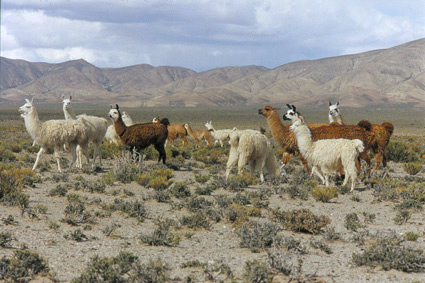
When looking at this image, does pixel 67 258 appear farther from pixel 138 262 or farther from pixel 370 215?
pixel 370 215

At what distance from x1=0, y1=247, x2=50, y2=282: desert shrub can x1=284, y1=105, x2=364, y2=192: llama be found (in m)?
6.84

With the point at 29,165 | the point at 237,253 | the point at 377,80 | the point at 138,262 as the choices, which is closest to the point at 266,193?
the point at 237,253

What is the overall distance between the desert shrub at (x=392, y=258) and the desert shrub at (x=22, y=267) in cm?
394

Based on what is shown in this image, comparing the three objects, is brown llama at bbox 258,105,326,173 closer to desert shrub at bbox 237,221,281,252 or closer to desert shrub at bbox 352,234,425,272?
desert shrub at bbox 237,221,281,252

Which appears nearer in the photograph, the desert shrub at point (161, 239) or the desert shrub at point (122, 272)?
the desert shrub at point (122, 272)

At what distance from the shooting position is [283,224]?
23.5 ft

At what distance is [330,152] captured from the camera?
386 inches

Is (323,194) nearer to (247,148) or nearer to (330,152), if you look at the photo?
(330,152)

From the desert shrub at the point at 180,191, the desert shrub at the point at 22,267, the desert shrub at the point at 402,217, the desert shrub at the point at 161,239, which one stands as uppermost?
the desert shrub at the point at 22,267

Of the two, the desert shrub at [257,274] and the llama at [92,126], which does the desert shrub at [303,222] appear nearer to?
the desert shrub at [257,274]

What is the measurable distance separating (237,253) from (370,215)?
10.5 ft

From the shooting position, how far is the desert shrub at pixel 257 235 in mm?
5996

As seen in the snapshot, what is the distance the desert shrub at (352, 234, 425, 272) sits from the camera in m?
5.27

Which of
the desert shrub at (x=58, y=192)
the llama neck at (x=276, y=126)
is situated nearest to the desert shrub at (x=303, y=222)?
the desert shrub at (x=58, y=192)
